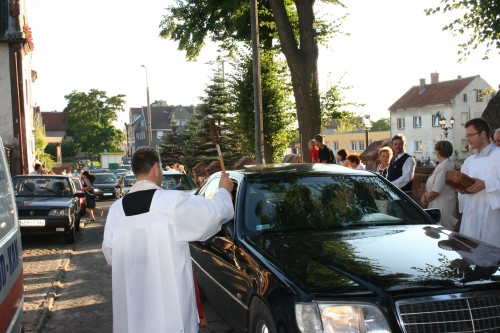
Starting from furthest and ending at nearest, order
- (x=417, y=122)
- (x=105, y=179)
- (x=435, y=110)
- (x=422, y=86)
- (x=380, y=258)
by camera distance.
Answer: (x=422, y=86), (x=417, y=122), (x=435, y=110), (x=105, y=179), (x=380, y=258)

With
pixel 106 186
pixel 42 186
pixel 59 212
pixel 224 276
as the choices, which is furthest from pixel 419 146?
pixel 224 276

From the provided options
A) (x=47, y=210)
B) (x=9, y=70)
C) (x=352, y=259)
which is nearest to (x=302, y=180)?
(x=352, y=259)

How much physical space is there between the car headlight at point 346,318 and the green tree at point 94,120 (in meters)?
88.2

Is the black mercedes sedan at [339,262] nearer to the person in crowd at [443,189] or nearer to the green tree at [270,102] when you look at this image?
the person in crowd at [443,189]

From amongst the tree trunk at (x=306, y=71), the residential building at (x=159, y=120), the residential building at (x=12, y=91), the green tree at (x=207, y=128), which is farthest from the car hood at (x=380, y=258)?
the residential building at (x=159, y=120)

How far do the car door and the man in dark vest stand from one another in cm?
340

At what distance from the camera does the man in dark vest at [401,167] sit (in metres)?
7.85

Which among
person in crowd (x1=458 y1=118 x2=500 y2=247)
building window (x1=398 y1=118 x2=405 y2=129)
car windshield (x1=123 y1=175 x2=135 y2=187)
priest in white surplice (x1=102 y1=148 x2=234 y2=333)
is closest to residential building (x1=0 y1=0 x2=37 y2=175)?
car windshield (x1=123 y1=175 x2=135 y2=187)

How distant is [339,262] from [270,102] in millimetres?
20217

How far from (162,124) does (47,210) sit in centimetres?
9317

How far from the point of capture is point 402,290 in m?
3.23

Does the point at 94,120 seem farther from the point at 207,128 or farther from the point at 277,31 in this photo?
the point at 277,31

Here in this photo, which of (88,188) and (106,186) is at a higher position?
(88,188)

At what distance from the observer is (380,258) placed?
3.78m
